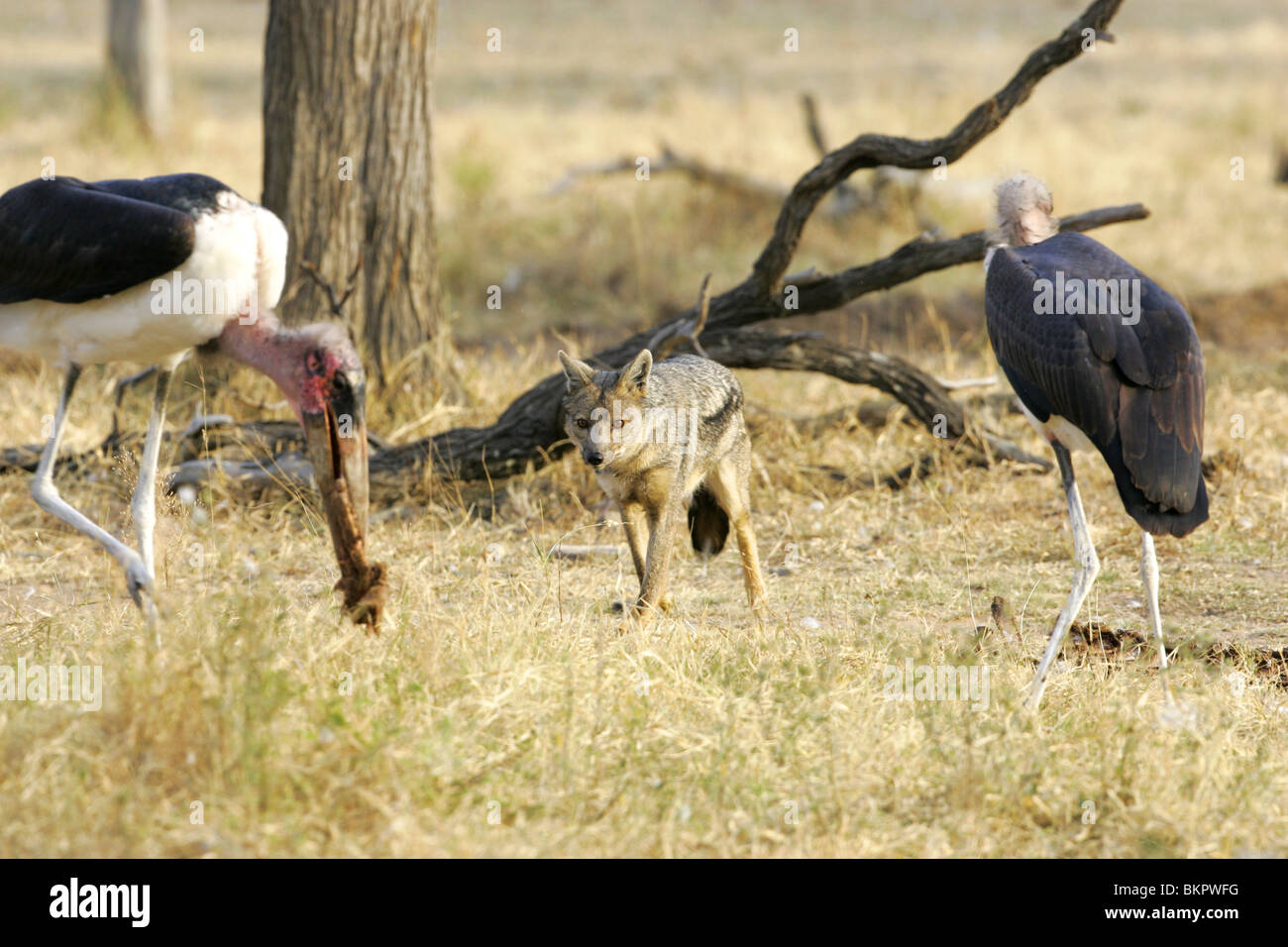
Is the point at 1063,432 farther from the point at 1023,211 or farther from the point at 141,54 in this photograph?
the point at 141,54

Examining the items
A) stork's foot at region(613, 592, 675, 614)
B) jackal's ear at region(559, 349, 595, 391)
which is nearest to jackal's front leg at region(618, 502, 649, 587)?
stork's foot at region(613, 592, 675, 614)

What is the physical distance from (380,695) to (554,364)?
4759 millimetres

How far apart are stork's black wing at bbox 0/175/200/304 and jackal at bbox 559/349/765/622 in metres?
1.52

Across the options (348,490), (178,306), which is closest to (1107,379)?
(348,490)

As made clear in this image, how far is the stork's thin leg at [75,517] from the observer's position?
466 centimetres

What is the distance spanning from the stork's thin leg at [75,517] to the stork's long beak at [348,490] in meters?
0.70

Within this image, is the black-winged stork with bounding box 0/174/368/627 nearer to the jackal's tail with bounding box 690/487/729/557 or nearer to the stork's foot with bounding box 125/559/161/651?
the stork's foot with bounding box 125/559/161/651

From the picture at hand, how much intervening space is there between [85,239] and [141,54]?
1306 cm

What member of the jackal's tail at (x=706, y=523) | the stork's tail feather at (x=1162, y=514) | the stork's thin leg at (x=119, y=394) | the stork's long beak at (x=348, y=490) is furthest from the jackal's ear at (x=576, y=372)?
the stork's thin leg at (x=119, y=394)

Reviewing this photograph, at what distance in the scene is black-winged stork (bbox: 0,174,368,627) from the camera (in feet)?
15.5

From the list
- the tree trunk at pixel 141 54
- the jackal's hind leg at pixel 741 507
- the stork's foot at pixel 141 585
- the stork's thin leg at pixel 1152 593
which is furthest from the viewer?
the tree trunk at pixel 141 54

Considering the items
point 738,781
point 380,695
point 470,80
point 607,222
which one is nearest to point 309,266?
point 380,695

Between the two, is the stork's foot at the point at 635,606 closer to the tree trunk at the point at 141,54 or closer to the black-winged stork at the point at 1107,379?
the black-winged stork at the point at 1107,379
